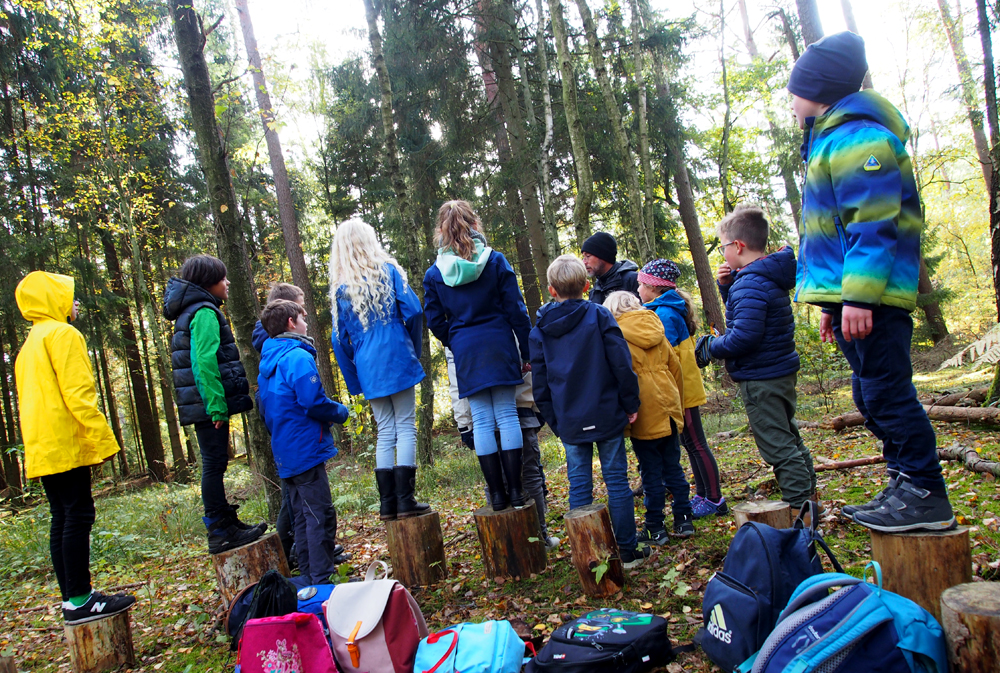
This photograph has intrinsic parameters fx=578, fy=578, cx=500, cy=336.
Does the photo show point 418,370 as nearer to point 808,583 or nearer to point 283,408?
point 283,408

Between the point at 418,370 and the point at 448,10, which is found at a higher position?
the point at 448,10

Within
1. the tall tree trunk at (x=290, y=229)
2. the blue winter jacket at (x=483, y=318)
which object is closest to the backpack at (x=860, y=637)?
the blue winter jacket at (x=483, y=318)

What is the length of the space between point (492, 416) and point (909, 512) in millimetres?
2508

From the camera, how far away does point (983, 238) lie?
1241 inches

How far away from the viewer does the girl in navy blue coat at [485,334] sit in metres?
4.08

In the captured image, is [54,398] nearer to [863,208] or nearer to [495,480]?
[495,480]

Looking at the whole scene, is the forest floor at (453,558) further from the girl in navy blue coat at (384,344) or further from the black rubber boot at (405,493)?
the girl in navy blue coat at (384,344)

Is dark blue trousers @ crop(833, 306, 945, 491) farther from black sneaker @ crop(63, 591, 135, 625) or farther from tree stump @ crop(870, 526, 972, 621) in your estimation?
black sneaker @ crop(63, 591, 135, 625)

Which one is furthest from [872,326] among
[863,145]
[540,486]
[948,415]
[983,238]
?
[983,238]

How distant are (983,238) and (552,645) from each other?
3954 cm

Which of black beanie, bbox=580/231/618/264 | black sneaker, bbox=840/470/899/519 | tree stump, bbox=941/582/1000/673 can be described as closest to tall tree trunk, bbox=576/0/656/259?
black beanie, bbox=580/231/618/264

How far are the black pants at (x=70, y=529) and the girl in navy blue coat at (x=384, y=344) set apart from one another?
192cm

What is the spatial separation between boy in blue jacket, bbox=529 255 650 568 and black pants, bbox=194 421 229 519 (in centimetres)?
242

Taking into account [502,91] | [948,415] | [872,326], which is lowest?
[948,415]
